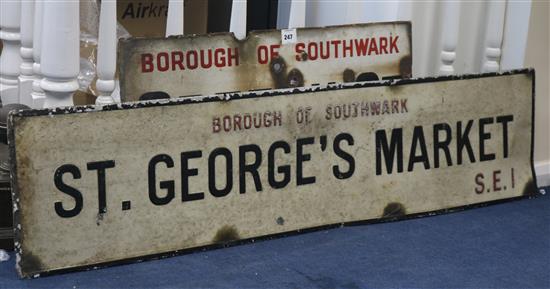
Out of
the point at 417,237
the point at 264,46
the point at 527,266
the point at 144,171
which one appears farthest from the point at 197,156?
the point at 527,266

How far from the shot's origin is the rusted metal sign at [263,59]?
5.19 feet

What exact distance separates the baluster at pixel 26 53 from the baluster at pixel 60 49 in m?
0.24

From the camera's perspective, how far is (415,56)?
193cm

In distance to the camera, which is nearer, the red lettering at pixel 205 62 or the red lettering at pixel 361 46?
the red lettering at pixel 205 62

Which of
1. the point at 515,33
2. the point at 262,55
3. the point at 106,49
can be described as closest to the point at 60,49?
the point at 106,49

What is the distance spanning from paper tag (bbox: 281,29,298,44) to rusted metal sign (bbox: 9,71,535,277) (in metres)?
0.12

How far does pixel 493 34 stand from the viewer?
1.97 meters

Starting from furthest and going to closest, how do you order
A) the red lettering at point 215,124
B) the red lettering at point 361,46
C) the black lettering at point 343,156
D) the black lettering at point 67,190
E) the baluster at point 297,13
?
the baluster at point 297,13
the red lettering at point 361,46
the black lettering at point 343,156
the red lettering at point 215,124
the black lettering at point 67,190

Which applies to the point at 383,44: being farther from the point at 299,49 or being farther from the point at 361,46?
the point at 299,49

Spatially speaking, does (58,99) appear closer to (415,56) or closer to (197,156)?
(197,156)

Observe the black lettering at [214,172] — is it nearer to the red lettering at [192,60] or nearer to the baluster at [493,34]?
the red lettering at [192,60]

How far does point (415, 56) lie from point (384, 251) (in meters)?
0.50

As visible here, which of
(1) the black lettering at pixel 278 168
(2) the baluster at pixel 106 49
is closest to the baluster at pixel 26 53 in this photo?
(2) the baluster at pixel 106 49

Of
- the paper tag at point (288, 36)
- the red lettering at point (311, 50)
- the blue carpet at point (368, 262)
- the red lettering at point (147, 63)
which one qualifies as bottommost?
the blue carpet at point (368, 262)
